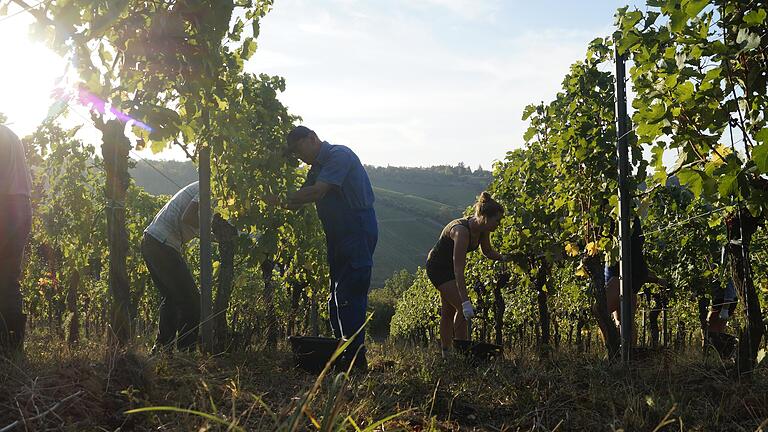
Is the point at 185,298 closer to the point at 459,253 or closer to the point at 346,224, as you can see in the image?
the point at 346,224

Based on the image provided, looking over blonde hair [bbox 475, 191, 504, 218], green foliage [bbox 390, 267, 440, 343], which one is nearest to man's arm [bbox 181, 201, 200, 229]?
blonde hair [bbox 475, 191, 504, 218]

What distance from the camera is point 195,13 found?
3592 millimetres

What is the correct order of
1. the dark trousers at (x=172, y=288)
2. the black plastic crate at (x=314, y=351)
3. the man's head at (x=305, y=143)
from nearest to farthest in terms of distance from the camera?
the black plastic crate at (x=314, y=351)
the man's head at (x=305, y=143)
the dark trousers at (x=172, y=288)

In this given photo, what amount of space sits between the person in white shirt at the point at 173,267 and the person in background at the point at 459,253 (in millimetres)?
1845

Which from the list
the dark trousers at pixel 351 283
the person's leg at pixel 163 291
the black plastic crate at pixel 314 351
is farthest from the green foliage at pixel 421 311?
the black plastic crate at pixel 314 351

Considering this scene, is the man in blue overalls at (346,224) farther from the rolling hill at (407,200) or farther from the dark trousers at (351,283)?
the rolling hill at (407,200)

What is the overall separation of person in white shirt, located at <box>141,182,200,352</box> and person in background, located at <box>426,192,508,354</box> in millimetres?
1845

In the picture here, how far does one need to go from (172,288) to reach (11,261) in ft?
4.13

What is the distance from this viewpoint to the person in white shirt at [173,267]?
15.0 ft

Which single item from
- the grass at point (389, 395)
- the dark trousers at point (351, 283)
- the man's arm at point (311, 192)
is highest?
the man's arm at point (311, 192)

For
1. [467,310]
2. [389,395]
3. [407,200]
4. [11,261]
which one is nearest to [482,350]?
[467,310]

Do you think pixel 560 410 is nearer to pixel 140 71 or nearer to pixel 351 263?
pixel 351 263

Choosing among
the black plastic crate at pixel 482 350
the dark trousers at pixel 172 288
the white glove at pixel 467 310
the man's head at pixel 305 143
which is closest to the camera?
the black plastic crate at pixel 482 350

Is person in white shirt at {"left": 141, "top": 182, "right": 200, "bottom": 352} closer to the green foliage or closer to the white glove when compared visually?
the white glove
